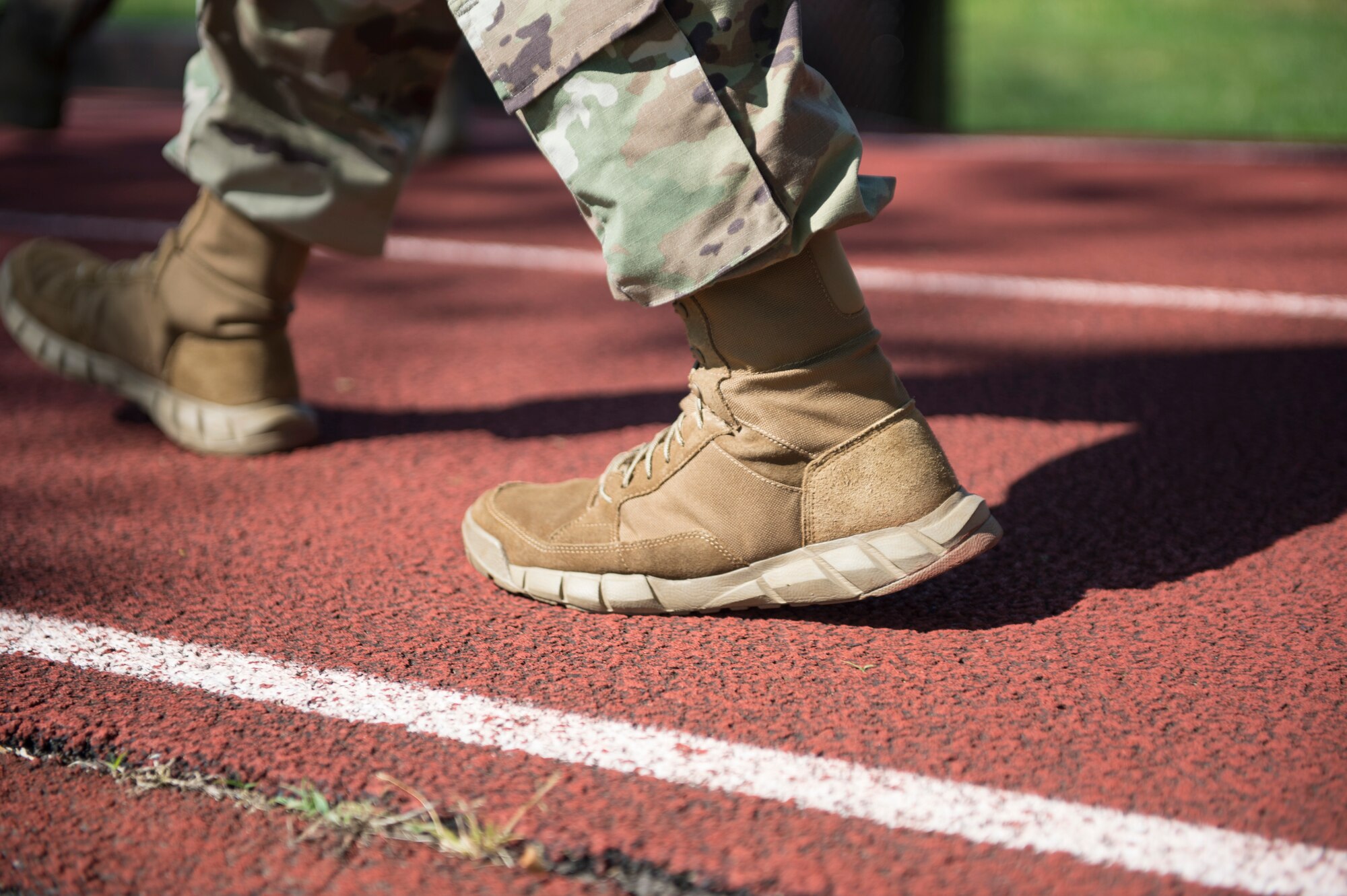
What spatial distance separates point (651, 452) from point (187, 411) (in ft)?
3.54

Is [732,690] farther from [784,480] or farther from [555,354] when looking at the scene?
[555,354]

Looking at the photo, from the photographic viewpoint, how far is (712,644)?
1.61 m

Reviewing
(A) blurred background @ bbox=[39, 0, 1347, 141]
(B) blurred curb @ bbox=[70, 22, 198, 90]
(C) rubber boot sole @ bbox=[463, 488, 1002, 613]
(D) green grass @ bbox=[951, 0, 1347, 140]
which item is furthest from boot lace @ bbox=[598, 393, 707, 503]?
(B) blurred curb @ bbox=[70, 22, 198, 90]

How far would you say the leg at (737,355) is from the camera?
1449mm

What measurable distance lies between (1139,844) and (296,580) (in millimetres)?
1207

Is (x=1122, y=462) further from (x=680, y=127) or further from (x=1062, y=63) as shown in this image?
(x=1062, y=63)

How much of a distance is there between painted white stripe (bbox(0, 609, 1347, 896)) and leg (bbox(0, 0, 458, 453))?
74 centimetres

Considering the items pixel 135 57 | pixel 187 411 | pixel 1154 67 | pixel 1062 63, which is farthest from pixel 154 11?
pixel 187 411

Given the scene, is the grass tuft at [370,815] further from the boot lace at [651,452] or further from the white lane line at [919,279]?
the white lane line at [919,279]

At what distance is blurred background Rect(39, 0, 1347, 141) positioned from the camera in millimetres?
7270

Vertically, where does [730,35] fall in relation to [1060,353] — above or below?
above

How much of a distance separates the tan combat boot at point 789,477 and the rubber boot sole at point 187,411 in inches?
35.9

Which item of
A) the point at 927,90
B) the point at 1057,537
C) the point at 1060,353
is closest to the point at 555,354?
the point at 1060,353

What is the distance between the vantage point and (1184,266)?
12.0ft
